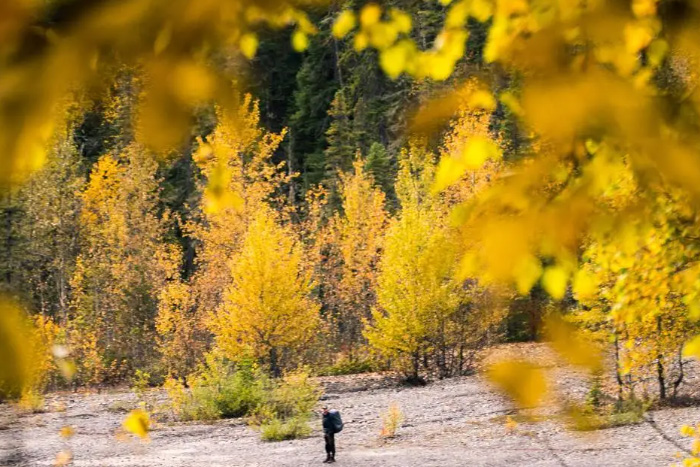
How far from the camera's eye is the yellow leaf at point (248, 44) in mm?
1368

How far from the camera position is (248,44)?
4.72 feet

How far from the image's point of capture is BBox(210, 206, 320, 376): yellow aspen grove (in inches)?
690

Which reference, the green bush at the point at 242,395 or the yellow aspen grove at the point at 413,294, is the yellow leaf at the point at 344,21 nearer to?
the green bush at the point at 242,395

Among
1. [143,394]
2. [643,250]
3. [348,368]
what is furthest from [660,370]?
[143,394]

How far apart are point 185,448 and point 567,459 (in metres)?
5.89

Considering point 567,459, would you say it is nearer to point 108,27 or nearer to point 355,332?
point 108,27

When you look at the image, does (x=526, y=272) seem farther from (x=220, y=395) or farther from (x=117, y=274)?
(x=117, y=274)

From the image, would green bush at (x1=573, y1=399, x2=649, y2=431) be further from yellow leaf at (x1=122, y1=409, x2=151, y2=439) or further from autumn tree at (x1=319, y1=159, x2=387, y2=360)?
autumn tree at (x1=319, y1=159, x2=387, y2=360)

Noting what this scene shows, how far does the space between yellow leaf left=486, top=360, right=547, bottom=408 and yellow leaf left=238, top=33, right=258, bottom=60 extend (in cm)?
70

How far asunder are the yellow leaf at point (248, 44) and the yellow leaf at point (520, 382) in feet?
2.29

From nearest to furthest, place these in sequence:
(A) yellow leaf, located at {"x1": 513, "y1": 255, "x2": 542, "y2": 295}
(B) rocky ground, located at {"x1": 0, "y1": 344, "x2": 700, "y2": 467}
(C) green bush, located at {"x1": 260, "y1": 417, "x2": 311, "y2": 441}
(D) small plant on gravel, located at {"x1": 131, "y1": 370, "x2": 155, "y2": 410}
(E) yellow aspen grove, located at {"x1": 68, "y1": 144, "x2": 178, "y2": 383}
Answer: (A) yellow leaf, located at {"x1": 513, "y1": 255, "x2": 542, "y2": 295} → (B) rocky ground, located at {"x1": 0, "y1": 344, "x2": 700, "y2": 467} → (C) green bush, located at {"x1": 260, "y1": 417, "x2": 311, "y2": 441} → (D) small plant on gravel, located at {"x1": 131, "y1": 370, "x2": 155, "y2": 410} → (E) yellow aspen grove, located at {"x1": 68, "y1": 144, "x2": 178, "y2": 383}

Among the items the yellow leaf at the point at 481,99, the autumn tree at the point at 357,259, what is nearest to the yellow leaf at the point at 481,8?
the yellow leaf at the point at 481,99

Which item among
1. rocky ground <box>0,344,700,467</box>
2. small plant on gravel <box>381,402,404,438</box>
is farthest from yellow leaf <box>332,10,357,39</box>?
small plant on gravel <box>381,402,404,438</box>

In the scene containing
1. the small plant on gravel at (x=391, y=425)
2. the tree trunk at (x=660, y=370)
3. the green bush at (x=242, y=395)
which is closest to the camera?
the tree trunk at (x=660, y=370)
